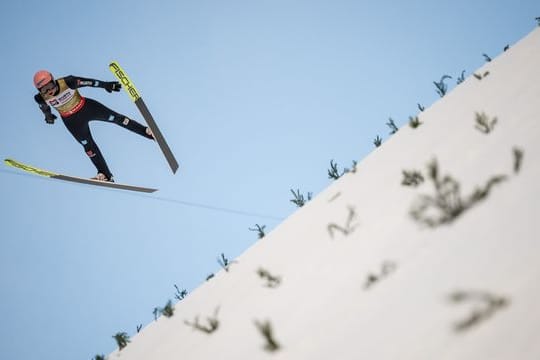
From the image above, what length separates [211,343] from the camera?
255 centimetres

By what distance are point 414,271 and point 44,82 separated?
7801 mm

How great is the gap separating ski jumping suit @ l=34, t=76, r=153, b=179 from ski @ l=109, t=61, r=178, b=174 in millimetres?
266

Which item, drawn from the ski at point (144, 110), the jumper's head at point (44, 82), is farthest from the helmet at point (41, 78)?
the ski at point (144, 110)

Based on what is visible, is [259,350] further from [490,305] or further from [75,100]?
[75,100]

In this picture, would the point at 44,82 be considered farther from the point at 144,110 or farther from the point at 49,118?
the point at 144,110

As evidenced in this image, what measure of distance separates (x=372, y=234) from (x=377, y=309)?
848 millimetres

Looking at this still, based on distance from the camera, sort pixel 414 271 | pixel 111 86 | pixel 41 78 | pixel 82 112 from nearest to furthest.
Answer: pixel 414 271 < pixel 41 78 < pixel 111 86 < pixel 82 112

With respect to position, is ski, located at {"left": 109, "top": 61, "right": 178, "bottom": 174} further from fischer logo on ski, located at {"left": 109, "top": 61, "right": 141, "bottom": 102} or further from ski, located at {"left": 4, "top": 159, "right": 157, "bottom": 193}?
ski, located at {"left": 4, "top": 159, "right": 157, "bottom": 193}

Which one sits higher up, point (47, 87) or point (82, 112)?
point (47, 87)

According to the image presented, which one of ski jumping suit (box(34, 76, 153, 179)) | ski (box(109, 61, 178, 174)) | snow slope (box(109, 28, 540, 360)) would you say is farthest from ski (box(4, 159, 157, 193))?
snow slope (box(109, 28, 540, 360))

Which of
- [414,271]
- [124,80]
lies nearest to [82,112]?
[124,80]

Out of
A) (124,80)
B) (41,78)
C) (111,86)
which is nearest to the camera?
(41,78)

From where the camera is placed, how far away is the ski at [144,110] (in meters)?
7.32

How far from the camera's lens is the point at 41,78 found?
21.8 feet
